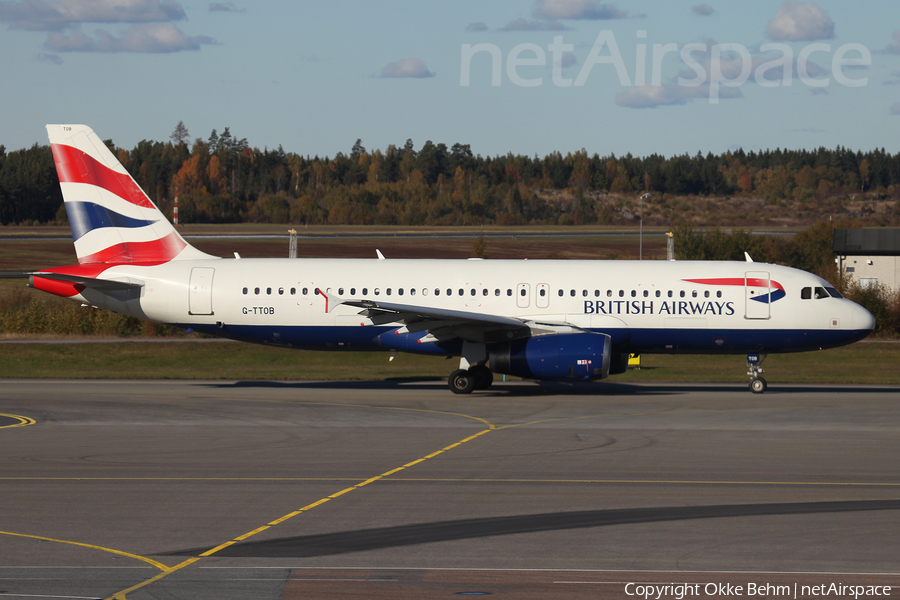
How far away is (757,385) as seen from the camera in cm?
2939

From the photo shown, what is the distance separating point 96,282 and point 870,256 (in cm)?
4907

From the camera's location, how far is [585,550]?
11352 millimetres

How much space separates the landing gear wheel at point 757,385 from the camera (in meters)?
29.3

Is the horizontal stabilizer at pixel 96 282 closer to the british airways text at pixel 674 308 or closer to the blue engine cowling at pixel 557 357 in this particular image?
the blue engine cowling at pixel 557 357

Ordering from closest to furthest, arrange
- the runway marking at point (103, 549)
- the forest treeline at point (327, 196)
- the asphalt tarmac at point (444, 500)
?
1. the asphalt tarmac at point (444, 500)
2. the runway marking at point (103, 549)
3. the forest treeline at point (327, 196)

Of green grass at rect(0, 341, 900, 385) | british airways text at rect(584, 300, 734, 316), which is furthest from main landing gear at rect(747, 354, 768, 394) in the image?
green grass at rect(0, 341, 900, 385)

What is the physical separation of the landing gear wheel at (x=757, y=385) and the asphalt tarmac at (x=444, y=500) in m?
3.27

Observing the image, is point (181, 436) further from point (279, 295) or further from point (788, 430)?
point (788, 430)

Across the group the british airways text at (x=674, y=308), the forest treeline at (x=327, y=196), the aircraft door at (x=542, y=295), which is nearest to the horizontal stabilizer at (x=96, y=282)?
the aircraft door at (x=542, y=295)

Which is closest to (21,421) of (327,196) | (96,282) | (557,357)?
(96,282)

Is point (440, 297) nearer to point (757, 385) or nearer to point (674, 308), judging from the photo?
point (674, 308)

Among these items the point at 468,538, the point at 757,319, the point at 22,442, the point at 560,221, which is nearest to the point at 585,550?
the point at 468,538

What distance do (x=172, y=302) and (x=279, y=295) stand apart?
344cm

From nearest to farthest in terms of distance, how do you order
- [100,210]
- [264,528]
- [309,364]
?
[264,528], [100,210], [309,364]
